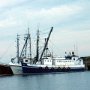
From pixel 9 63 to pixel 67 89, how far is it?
52336 mm

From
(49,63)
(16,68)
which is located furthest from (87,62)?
(16,68)

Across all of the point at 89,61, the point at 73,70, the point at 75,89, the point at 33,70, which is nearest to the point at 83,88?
the point at 75,89

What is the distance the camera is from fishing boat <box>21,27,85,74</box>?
110 metres

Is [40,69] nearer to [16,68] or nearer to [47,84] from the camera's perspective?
[16,68]

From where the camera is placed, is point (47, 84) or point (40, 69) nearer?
point (47, 84)

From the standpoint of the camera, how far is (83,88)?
6178 centimetres

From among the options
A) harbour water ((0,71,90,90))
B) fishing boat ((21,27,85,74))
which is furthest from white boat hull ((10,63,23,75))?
harbour water ((0,71,90,90))

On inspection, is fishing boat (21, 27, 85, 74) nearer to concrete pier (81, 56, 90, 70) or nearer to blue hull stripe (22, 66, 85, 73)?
blue hull stripe (22, 66, 85, 73)

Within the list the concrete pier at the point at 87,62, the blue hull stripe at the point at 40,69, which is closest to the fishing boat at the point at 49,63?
the blue hull stripe at the point at 40,69

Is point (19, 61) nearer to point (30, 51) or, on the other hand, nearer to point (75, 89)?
point (30, 51)

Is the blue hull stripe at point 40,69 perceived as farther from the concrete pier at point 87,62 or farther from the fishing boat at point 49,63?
the concrete pier at point 87,62

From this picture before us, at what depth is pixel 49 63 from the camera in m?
115

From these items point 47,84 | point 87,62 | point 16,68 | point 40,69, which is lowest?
point 47,84

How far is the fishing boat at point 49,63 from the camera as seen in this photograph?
110125 mm
